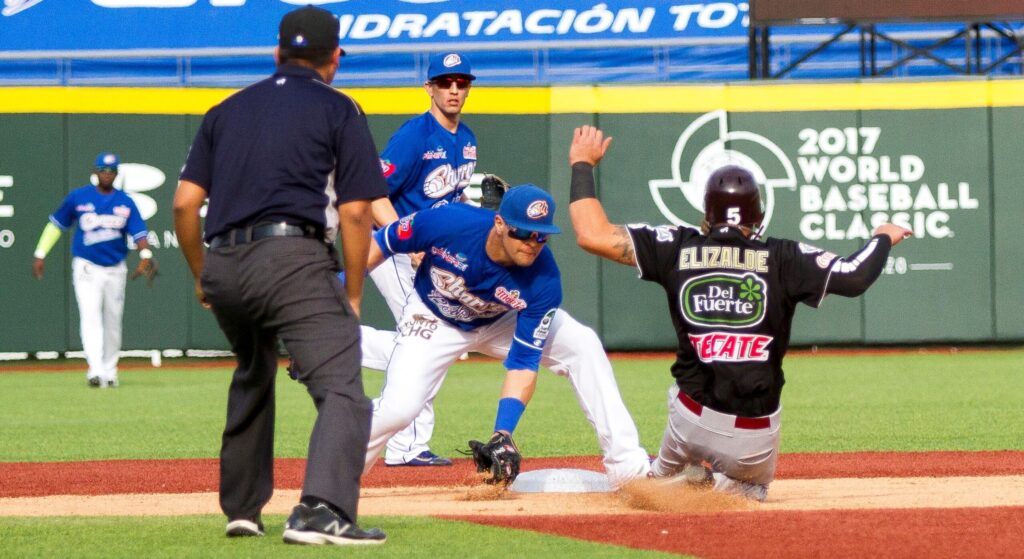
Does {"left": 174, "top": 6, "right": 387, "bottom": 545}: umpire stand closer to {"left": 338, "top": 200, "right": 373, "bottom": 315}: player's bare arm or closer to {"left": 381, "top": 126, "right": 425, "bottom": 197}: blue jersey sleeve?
{"left": 338, "top": 200, "right": 373, "bottom": 315}: player's bare arm

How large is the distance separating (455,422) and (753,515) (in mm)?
5444

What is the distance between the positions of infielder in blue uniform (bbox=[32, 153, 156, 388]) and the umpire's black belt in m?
9.52

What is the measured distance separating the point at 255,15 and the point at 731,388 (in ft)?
55.9

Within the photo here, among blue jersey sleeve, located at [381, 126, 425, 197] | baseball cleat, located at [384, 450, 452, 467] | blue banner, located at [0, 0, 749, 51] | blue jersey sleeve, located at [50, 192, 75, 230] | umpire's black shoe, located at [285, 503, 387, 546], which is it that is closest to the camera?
umpire's black shoe, located at [285, 503, 387, 546]

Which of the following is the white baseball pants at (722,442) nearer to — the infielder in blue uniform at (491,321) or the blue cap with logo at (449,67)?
the infielder in blue uniform at (491,321)

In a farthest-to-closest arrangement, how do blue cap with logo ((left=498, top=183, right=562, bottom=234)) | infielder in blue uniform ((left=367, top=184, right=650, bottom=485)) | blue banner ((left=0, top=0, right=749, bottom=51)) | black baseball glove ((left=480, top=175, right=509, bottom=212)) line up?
blue banner ((left=0, top=0, right=749, bottom=51)), black baseball glove ((left=480, top=175, right=509, bottom=212)), infielder in blue uniform ((left=367, top=184, right=650, bottom=485)), blue cap with logo ((left=498, top=183, right=562, bottom=234))

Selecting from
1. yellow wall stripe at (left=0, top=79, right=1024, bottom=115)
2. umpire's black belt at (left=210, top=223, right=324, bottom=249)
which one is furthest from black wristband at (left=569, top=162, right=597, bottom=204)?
yellow wall stripe at (left=0, top=79, right=1024, bottom=115)

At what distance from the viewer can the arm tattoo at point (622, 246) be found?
6215mm

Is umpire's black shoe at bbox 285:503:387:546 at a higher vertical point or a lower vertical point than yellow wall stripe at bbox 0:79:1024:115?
lower

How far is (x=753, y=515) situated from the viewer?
6.14 meters

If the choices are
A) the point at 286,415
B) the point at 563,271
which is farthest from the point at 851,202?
the point at 286,415

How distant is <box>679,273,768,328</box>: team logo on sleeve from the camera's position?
20.4 ft

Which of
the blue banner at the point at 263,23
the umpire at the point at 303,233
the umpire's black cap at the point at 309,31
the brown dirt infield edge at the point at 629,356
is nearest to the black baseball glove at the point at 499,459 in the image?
the umpire at the point at 303,233

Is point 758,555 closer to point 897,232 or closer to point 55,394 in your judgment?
point 897,232
